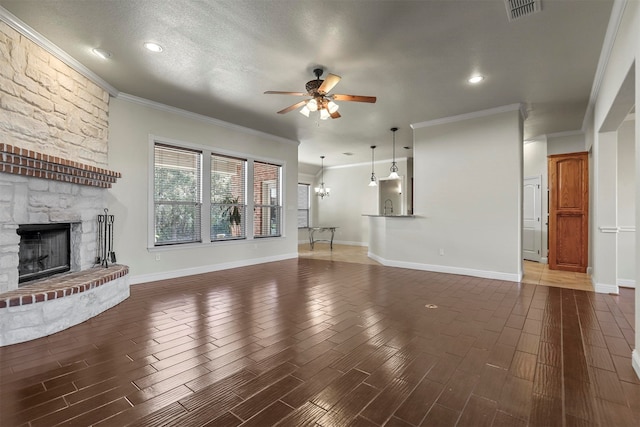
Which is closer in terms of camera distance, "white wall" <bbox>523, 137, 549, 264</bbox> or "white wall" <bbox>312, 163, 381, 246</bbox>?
"white wall" <bbox>523, 137, 549, 264</bbox>

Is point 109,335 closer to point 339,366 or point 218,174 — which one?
point 339,366

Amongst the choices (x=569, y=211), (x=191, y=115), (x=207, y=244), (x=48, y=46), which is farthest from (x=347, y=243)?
(x=48, y=46)

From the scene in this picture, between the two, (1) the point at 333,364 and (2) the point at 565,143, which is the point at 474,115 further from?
(1) the point at 333,364

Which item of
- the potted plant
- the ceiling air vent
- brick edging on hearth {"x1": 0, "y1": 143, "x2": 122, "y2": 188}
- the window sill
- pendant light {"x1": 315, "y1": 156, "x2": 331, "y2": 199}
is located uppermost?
the ceiling air vent

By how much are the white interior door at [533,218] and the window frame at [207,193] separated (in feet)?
18.4

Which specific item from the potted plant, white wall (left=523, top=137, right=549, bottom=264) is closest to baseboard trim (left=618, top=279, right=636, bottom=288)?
white wall (left=523, top=137, right=549, bottom=264)

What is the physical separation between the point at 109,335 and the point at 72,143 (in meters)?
2.42

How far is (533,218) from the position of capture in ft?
22.1

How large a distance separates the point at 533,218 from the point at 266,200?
6.06 m

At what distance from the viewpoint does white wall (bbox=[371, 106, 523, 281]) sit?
190 inches

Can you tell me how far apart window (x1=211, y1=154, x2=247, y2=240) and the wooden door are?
6.20 m

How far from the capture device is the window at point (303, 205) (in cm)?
1077

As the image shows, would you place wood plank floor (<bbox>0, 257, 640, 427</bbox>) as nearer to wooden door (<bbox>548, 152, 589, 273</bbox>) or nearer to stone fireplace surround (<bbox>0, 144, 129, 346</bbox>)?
stone fireplace surround (<bbox>0, 144, 129, 346</bbox>)

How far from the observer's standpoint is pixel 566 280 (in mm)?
4895
